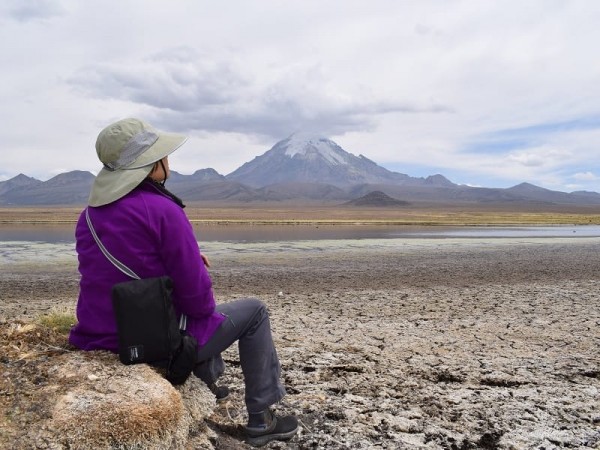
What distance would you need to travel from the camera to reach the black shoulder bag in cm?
315

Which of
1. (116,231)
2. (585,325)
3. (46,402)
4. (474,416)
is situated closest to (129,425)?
(46,402)

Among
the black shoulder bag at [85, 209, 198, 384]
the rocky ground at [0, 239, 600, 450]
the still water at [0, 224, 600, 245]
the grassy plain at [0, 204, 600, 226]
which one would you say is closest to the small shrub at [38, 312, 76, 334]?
the rocky ground at [0, 239, 600, 450]

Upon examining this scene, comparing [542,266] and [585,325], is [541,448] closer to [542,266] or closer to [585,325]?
[585,325]

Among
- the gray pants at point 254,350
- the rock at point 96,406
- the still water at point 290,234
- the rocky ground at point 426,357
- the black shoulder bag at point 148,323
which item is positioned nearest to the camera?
the rock at point 96,406

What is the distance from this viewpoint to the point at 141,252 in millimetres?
3215

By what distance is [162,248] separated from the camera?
10.6 feet

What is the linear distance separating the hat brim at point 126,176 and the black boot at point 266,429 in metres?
1.85

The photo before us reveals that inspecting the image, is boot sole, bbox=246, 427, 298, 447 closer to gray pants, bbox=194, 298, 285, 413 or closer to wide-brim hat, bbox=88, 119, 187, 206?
gray pants, bbox=194, 298, 285, 413

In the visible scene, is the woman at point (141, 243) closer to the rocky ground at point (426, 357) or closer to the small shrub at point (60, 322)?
the rocky ground at point (426, 357)

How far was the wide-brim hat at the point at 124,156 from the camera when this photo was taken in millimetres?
3225

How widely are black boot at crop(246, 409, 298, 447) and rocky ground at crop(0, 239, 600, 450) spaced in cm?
7

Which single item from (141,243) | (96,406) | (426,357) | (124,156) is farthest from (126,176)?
(426,357)

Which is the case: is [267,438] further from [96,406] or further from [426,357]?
[426,357]

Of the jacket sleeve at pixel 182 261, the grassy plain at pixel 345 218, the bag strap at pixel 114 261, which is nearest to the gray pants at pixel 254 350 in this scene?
the jacket sleeve at pixel 182 261
